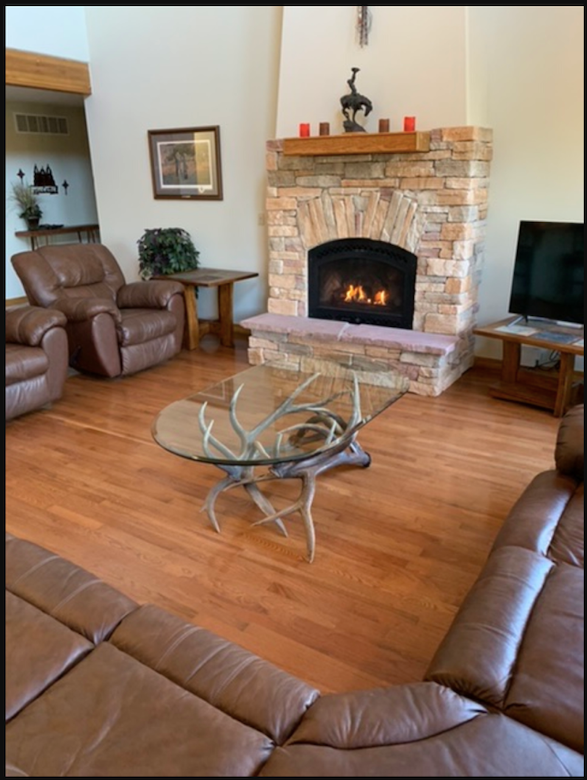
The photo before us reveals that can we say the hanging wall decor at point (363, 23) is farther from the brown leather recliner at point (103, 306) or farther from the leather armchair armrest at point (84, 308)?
the leather armchair armrest at point (84, 308)

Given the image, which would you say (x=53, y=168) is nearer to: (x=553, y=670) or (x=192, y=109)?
(x=192, y=109)

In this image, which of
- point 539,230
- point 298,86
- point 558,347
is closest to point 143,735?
point 558,347

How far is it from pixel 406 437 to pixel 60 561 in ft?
7.58

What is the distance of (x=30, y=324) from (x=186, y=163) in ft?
8.23

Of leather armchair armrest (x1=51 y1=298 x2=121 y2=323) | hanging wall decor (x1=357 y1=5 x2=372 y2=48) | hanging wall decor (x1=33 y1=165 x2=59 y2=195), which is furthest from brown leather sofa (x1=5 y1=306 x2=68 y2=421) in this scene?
hanging wall decor (x1=33 y1=165 x2=59 y2=195)

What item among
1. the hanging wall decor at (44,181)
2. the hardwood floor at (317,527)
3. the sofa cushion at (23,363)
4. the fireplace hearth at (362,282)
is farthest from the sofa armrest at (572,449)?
the hanging wall decor at (44,181)

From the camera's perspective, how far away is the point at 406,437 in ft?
11.5

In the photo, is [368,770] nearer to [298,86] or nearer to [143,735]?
[143,735]

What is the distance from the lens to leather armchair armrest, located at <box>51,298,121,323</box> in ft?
13.8

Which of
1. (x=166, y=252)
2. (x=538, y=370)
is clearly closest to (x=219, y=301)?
(x=166, y=252)

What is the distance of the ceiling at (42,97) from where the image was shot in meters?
5.93

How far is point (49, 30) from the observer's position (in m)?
5.29

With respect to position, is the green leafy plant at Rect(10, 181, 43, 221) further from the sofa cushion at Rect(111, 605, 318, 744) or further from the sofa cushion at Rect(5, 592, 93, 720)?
the sofa cushion at Rect(111, 605, 318, 744)

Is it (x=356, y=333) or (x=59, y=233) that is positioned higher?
(x=59, y=233)
